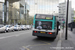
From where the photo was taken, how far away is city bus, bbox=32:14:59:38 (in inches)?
376

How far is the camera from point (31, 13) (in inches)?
2589

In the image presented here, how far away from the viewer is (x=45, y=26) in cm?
978

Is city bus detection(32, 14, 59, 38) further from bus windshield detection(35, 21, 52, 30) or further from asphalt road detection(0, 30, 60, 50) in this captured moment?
asphalt road detection(0, 30, 60, 50)

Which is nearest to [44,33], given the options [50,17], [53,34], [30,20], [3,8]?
[53,34]

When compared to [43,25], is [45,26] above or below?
below

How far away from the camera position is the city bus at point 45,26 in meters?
9.56

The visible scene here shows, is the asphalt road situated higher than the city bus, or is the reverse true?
the city bus

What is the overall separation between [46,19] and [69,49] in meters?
4.12

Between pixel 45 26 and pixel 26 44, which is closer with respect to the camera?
pixel 26 44

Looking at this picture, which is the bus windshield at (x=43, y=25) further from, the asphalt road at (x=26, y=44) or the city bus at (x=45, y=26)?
the asphalt road at (x=26, y=44)

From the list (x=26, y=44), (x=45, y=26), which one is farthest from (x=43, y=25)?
(x=26, y=44)

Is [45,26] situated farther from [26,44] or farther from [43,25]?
[26,44]

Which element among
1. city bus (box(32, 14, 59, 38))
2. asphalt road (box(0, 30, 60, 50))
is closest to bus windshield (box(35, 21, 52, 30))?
city bus (box(32, 14, 59, 38))

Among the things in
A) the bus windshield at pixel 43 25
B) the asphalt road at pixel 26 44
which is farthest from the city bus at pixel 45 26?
the asphalt road at pixel 26 44
